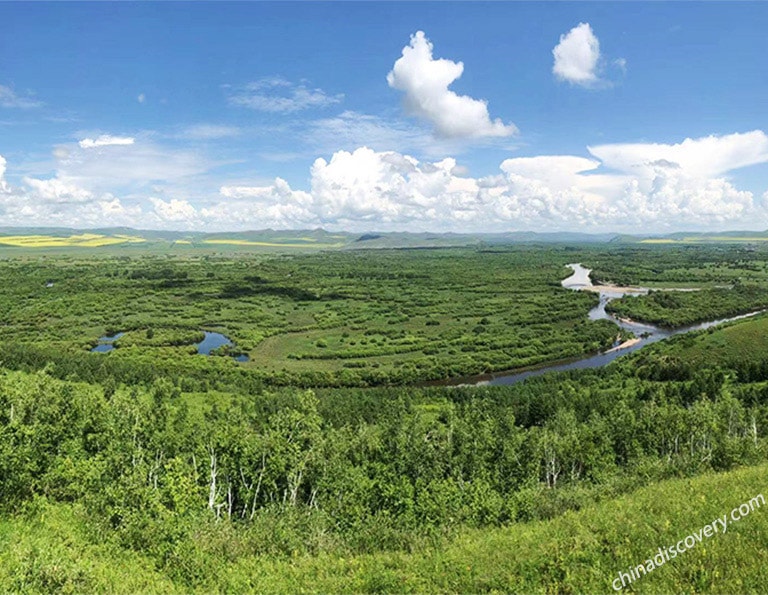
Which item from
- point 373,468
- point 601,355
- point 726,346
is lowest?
point 601,355

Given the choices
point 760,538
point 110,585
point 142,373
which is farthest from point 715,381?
point 142,373

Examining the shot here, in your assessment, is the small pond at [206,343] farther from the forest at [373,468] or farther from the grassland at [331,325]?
the forest at [373,468]

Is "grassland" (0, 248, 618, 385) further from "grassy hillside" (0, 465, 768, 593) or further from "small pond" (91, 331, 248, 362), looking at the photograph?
"grassy hillside" (0, 465, 768, 593)

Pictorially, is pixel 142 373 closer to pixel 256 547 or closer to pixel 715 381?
pixel 256 547

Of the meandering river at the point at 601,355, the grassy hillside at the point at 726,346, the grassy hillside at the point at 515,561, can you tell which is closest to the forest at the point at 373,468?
the grassy hillside at the point at 515,561

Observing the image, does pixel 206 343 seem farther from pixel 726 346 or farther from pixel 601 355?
pixel 726 346

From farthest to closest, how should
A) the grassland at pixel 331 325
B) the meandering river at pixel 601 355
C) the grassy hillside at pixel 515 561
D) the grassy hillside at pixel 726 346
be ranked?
the grassland at pixel 331 325
the meandering river at pixel 601 355
the grassy hillside at pixel 726 346
the grassy hillside at pixel 515 561

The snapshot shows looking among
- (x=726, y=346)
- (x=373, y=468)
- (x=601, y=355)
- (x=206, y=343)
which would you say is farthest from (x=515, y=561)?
(x=206, y=343)

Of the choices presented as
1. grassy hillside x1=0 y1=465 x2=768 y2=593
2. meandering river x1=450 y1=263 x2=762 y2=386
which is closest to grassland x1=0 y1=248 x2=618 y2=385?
meandering river x1=450 y1=263 x2=762 y2=386
